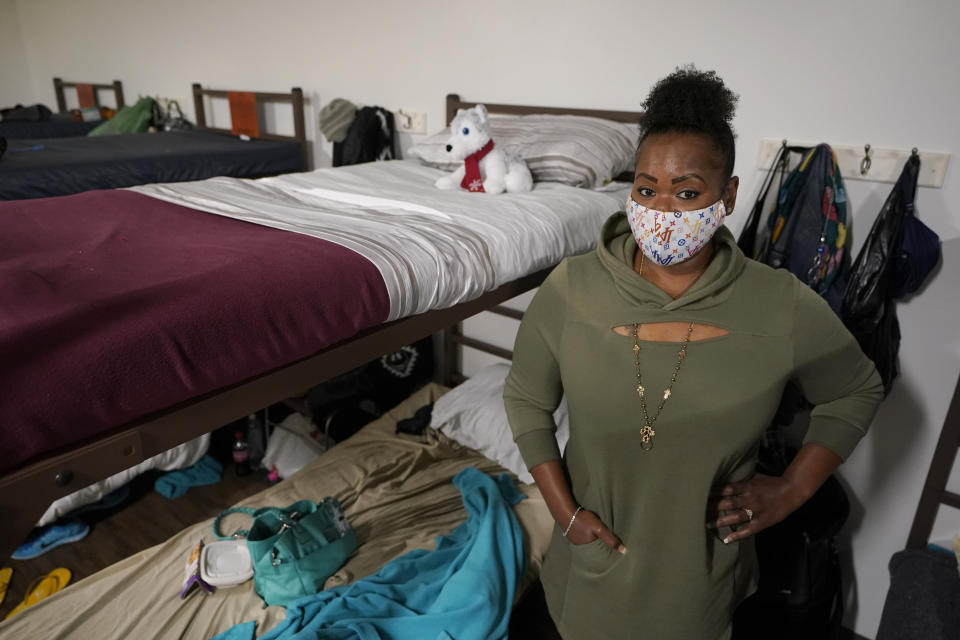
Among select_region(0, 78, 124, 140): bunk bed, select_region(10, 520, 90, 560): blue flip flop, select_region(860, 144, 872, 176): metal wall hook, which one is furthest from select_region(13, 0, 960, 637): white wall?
select_region(0, 78, 124, 140): bunk bed

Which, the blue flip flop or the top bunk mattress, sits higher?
the top bunk mattress

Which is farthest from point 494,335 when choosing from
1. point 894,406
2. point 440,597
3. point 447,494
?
point 894,406

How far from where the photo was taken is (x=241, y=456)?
2.58m

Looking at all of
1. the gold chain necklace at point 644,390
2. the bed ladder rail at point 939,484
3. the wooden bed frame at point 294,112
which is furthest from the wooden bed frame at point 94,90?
the bed ladder rail at point 939,484

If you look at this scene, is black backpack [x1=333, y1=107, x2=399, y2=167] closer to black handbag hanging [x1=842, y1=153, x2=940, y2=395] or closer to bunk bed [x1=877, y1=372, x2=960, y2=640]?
black handbag hanging [x1=842, y1=153, x2=940, y2=395]

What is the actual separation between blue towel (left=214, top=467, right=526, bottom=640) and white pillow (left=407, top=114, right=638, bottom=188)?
109cm

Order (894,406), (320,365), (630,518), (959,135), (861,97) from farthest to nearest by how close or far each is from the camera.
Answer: (894,406), (861,97), (959,135), (320,365), (630,518)

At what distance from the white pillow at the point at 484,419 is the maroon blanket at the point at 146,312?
125cm

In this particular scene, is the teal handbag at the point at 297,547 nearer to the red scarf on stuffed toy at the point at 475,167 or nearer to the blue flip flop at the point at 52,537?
the blue flip flop at the point at 52,537

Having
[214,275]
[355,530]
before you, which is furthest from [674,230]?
[355,530]

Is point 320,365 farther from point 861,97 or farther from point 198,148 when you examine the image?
point 198,148

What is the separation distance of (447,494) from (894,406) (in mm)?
1484

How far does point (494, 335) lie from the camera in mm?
2791

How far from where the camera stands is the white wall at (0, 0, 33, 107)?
5281 millimetres
